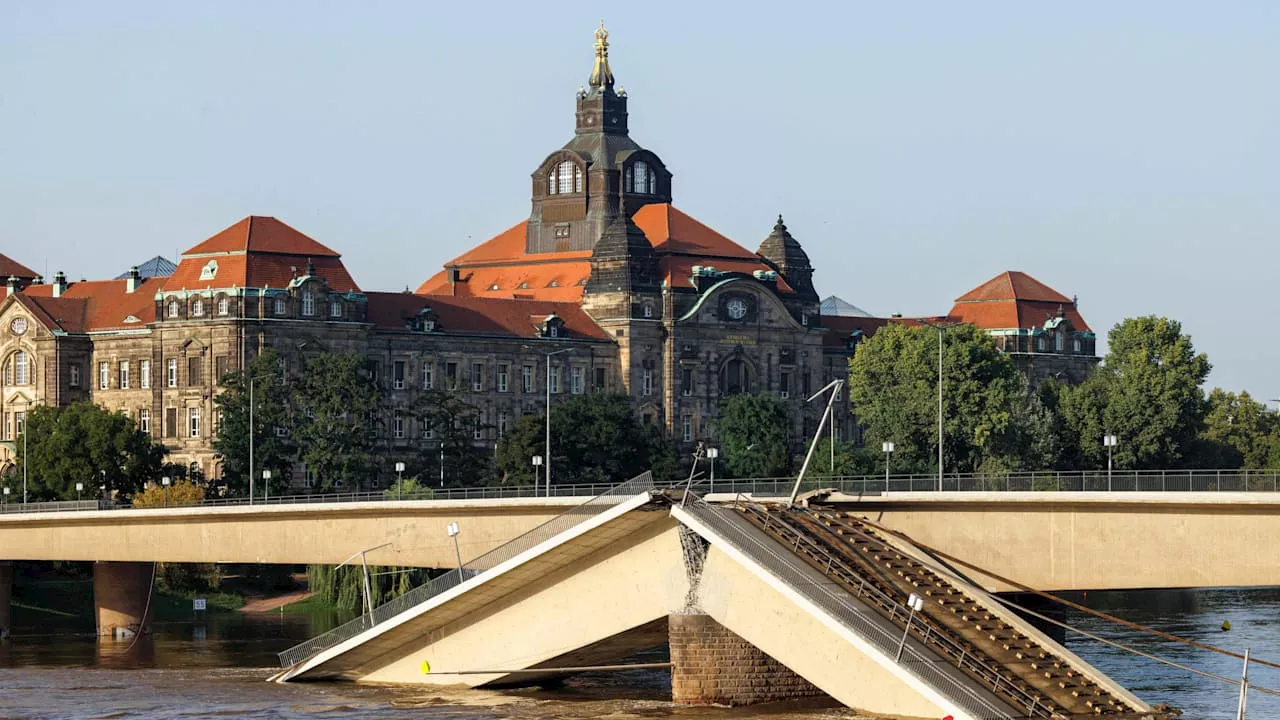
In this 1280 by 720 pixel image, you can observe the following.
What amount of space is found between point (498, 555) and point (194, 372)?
308 ft

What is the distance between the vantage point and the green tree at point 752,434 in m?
173

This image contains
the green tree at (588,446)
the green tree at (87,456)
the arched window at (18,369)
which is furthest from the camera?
the arched window at (18,369)

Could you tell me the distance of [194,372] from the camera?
18000 cm

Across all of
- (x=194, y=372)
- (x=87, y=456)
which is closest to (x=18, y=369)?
(x=194, y=372)

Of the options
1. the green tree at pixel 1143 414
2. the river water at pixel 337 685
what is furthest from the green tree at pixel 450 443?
the river water at pixel 337 685

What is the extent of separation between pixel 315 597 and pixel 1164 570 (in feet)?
215

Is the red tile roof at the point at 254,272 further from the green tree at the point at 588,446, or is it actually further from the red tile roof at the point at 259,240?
the green tree at the point at 588,446

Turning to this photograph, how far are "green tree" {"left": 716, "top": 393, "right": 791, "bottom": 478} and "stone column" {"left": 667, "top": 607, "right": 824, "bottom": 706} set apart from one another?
86999mm

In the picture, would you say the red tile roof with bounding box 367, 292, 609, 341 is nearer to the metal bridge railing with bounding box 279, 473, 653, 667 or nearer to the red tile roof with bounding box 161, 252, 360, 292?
the red tile roof with bounding box 161, 252, 360, 292

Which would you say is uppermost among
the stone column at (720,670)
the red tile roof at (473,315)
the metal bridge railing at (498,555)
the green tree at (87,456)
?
the red tile roof at (473,315)

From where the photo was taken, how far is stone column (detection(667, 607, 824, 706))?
269 feet

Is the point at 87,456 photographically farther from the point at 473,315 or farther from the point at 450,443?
the point at 473,315

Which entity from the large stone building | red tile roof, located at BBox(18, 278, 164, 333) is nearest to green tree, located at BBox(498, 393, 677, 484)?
the large stone building

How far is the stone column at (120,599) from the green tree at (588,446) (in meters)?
43.7
